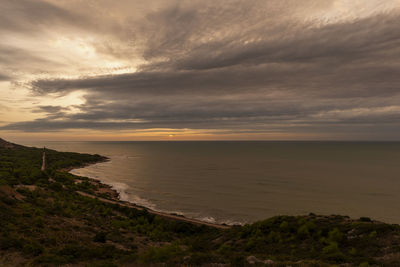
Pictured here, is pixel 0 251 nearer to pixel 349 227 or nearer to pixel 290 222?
pixel 290 222

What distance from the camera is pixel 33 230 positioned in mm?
20797

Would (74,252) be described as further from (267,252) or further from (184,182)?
(184,182)

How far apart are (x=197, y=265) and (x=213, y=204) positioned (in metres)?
42.3

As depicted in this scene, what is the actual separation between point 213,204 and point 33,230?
132 ft

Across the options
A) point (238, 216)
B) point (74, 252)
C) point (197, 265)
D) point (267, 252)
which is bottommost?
point (238, 216)

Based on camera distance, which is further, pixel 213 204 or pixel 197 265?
pixel 213 204

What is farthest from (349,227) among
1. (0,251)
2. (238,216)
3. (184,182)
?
(184,182)

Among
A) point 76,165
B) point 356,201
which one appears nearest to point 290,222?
point 356,201

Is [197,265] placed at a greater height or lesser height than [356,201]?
greater

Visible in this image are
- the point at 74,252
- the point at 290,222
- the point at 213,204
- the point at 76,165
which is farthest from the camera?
the point at 76,165

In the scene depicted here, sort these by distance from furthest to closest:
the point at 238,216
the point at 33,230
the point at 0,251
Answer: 1. the point at 238,216
2. the point at 33,230
3. the point at 0,251

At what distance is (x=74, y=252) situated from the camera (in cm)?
1728

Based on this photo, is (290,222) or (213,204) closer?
(290,222)

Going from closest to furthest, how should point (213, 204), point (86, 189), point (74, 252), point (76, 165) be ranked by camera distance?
point (74, 252) → point (213, 204) → point (86, 189) → point (76, 165)
